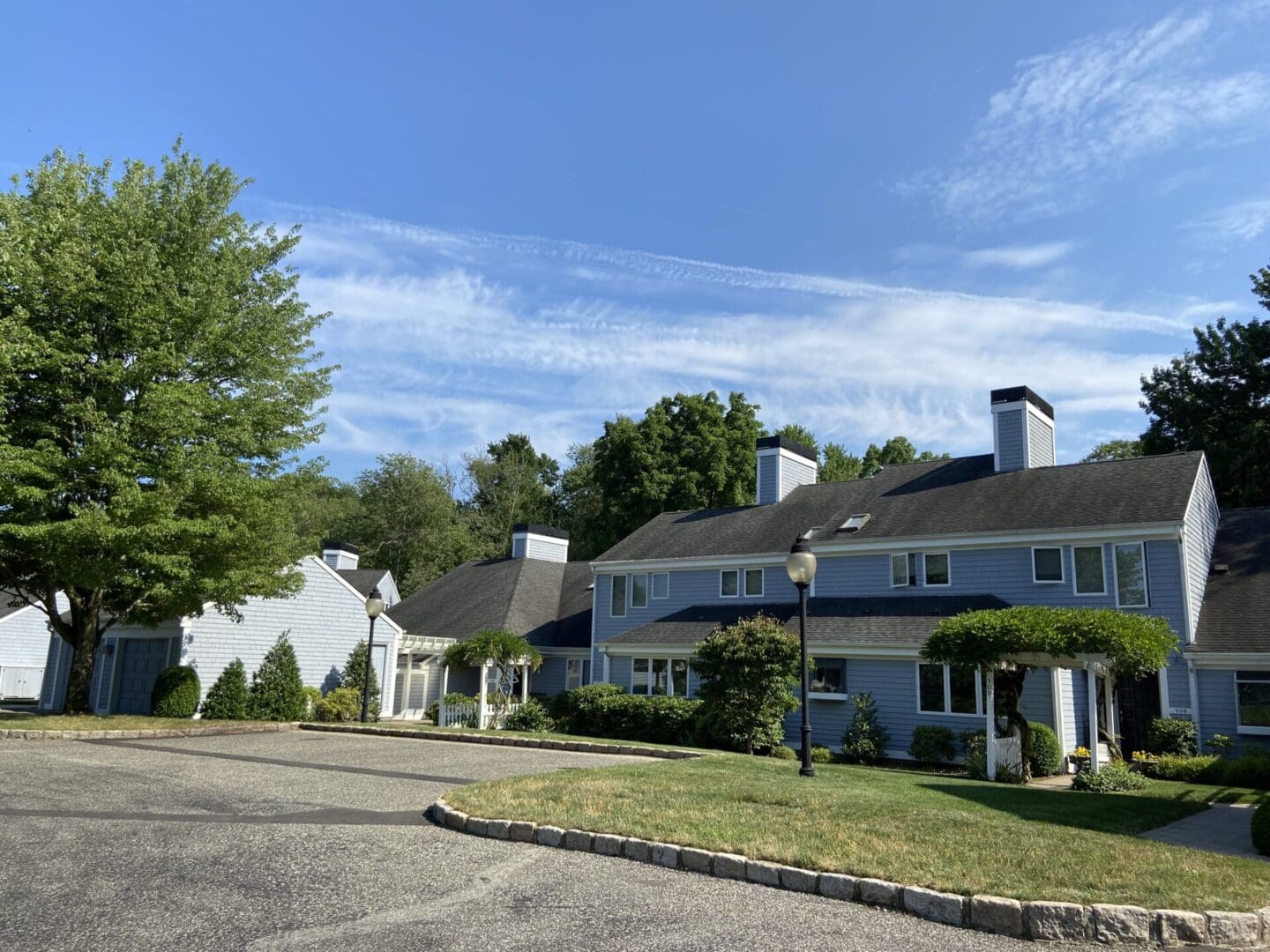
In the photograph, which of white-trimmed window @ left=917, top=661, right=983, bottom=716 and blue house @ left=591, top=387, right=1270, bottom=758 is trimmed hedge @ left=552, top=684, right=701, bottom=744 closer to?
blue house @ left=591, top=387, right=1270, bottom=758

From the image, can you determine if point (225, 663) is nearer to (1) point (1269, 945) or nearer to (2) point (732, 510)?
(2) point (732, 510)

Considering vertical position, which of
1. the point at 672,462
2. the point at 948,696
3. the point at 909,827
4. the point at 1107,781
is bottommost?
the point at 1107,781

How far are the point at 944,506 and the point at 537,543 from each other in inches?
703

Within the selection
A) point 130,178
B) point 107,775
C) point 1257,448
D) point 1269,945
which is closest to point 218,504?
point 130,178

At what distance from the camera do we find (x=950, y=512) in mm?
26750

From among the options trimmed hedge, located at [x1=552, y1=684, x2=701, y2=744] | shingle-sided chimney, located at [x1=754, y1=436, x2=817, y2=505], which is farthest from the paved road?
shingle-sided chimney, located at [x1=754, y1=436, x2=817, y2=505]

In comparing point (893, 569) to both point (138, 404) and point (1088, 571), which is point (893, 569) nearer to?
point (1088, 571)

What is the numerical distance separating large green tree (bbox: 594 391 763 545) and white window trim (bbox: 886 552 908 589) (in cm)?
2138

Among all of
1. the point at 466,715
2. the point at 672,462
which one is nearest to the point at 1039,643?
the point at 466,715

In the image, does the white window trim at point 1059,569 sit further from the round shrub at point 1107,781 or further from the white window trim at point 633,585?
the white window trim at point 633,585

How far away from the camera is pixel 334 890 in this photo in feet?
24.1

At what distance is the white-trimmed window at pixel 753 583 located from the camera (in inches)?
1159

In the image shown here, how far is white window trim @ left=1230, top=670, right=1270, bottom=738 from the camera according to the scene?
67.6 feet

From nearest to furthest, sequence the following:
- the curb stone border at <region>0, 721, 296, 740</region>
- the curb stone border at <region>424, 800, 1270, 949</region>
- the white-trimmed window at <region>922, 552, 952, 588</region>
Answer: the curb stone border at <region>424, 800, 1270, 949</region>, the curb stone border at <region>0, 721, 296, 740</region>, the white-trimmed window at <region>922, 552, 952, 588</region>
